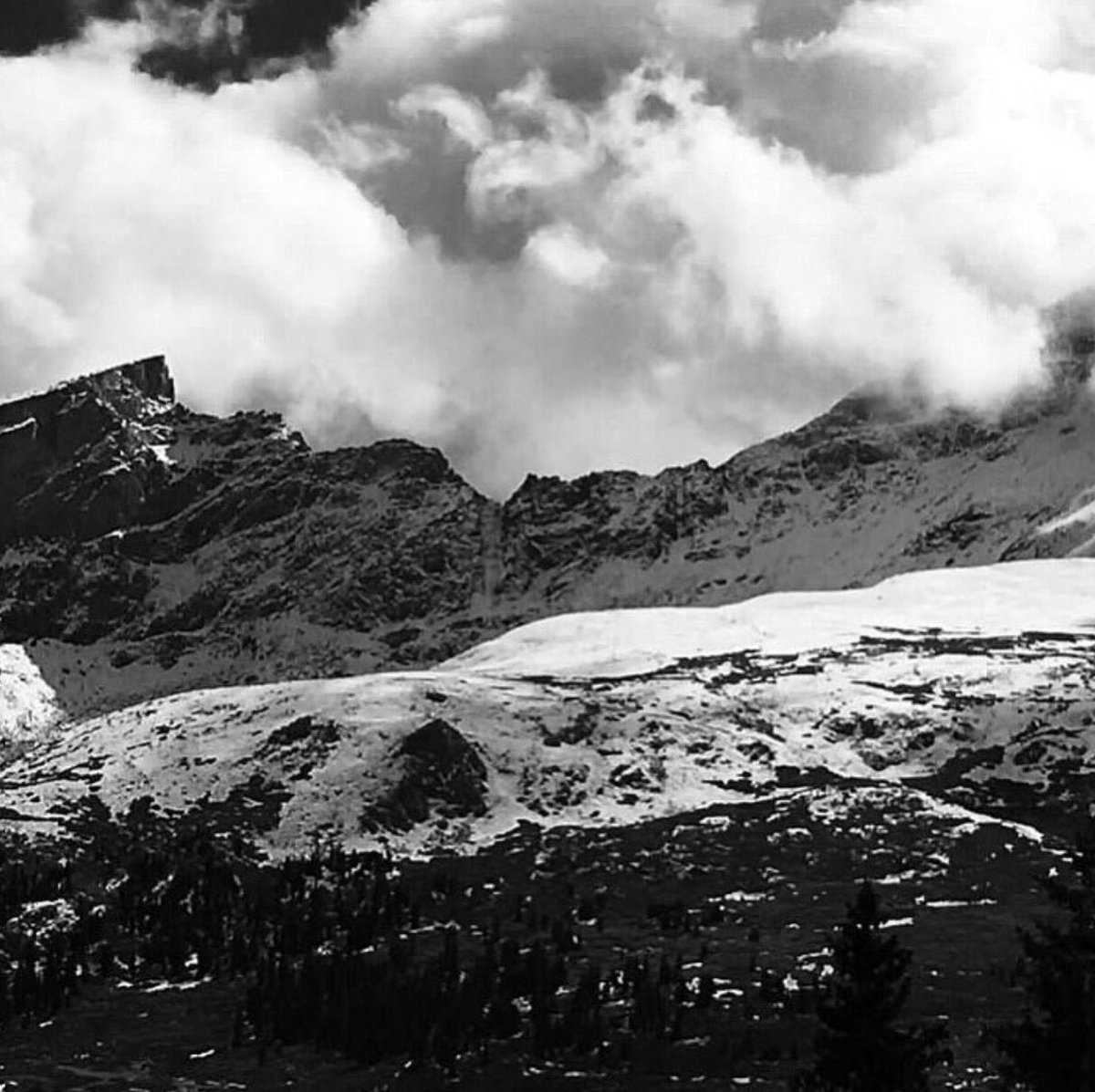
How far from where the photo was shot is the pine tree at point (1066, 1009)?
6078 cm

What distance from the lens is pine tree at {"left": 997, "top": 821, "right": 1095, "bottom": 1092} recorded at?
6078 cm

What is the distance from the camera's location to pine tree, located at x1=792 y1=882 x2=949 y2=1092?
6203 cm

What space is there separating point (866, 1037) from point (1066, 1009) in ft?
21.5

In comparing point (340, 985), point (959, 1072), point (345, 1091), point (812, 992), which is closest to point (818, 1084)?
point (959, 1072)

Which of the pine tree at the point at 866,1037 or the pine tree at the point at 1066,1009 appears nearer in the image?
the pine tree at the point at 1066,1009

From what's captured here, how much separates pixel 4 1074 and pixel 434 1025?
4083cm

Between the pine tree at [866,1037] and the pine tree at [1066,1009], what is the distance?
3.17 m

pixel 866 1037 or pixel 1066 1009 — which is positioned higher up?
pixel 1066 1009

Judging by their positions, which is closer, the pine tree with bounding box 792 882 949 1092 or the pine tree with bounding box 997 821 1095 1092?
the pine tree with bounding box 997 821 1095 1092

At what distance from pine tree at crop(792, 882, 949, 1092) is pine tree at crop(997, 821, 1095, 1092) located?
10.4 ft

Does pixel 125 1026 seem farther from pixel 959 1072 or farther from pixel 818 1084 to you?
pixel 818 1084

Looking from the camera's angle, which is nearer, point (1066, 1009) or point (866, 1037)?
point (1066, 1009)

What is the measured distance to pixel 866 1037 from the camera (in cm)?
6241

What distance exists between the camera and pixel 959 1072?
503 feet
